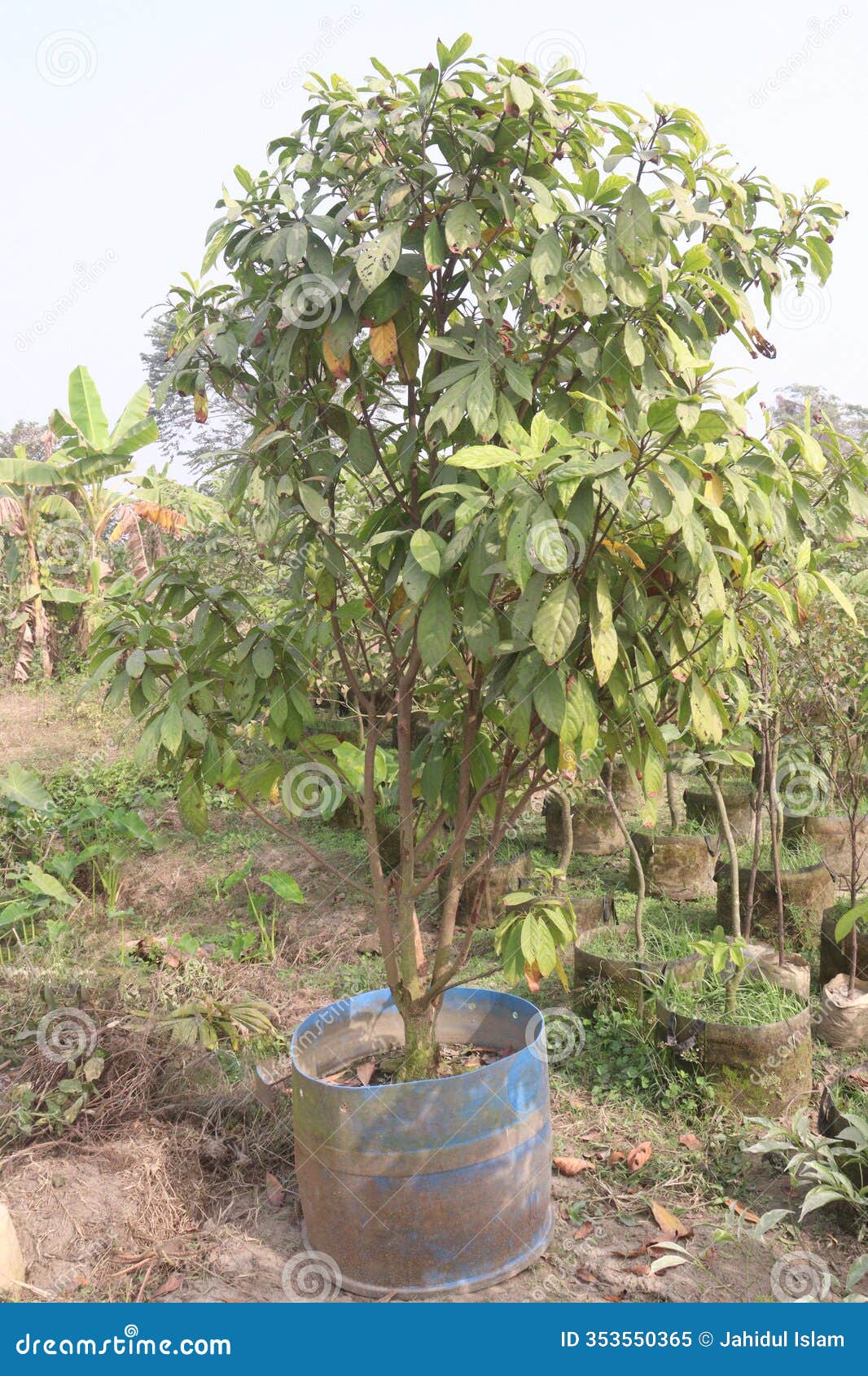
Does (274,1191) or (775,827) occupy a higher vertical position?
(775,827)

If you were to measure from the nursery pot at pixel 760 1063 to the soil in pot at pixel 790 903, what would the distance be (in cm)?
121

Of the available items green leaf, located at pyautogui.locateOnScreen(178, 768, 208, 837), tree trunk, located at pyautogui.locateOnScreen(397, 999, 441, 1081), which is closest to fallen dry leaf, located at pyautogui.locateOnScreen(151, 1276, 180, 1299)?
tree trunk, located at pyautogui.locateOnScreen(397, 999, 441, 1081)

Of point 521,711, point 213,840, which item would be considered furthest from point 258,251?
point 213,840

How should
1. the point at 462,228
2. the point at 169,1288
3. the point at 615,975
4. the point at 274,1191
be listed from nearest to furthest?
the point at 462,228 < the point at 169,1288 < the point at 274,1191 < the point at 615,975

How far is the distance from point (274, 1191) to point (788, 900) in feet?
8.40

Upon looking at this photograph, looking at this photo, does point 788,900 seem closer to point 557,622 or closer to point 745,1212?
point 745,1212

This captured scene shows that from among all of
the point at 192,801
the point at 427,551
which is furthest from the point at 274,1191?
the point at 427,551

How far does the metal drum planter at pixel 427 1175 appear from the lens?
2.46 metres

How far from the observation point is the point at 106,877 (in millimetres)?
5520

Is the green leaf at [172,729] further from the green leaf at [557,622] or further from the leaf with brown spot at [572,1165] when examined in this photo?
the leaf with brown spot at [572,1165]

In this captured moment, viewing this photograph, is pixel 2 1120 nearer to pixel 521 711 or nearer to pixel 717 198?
pixel 521 711

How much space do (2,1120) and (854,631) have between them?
3.20 m

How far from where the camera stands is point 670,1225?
277 cm

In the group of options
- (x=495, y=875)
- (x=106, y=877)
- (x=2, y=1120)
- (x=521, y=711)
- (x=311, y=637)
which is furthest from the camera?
(x=106, y=877)
